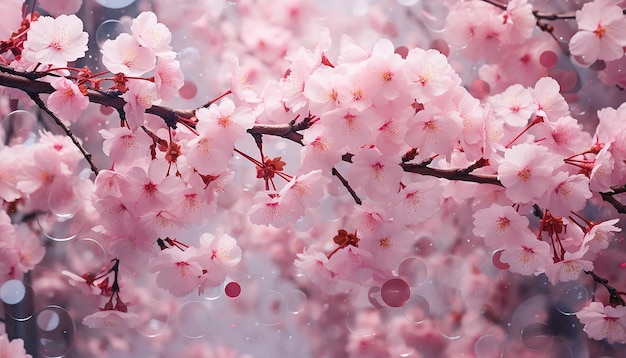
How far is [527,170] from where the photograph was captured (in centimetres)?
66

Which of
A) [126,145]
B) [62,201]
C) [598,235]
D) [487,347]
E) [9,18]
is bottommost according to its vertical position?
[487,347]

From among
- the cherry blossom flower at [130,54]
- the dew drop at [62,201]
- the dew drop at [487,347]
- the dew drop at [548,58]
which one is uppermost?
the cherry blossom flower at [130,54]

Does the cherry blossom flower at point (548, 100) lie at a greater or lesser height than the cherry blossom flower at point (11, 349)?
greater

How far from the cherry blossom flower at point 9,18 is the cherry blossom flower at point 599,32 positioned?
2.50 ft

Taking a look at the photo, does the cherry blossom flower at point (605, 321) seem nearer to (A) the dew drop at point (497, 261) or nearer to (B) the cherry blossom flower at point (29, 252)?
(A) the dew drop at point (497, 261)

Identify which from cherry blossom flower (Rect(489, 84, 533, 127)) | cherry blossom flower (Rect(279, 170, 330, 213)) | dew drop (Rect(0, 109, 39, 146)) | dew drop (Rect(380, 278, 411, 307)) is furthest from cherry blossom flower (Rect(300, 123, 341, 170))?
dew drop (Rect(0, 109, 39, 146))

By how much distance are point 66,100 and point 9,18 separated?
15 centimetres

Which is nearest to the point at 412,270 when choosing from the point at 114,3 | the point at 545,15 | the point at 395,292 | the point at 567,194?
the point at 395,292

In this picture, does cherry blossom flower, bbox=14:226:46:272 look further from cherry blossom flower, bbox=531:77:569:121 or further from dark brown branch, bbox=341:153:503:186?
cherry blossom flower, bbox=531:77:569:121

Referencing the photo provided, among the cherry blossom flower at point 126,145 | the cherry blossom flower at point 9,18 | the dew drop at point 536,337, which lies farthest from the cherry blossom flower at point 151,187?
the dew drop at point 536,337

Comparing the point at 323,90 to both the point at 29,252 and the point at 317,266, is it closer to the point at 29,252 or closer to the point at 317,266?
the point at 317,266

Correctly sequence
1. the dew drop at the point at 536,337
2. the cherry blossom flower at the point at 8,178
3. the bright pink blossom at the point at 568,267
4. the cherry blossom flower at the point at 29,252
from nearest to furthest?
the bright pink blossom at the point at 568,267, the cherry blossom flower at the point at 8,178, the cherry blossom flower at the point at 29,252, the dew drop at the point at 536,337

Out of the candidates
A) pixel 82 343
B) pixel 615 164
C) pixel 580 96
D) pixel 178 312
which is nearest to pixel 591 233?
pixel 615 164

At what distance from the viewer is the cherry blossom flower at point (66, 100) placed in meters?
0.66
